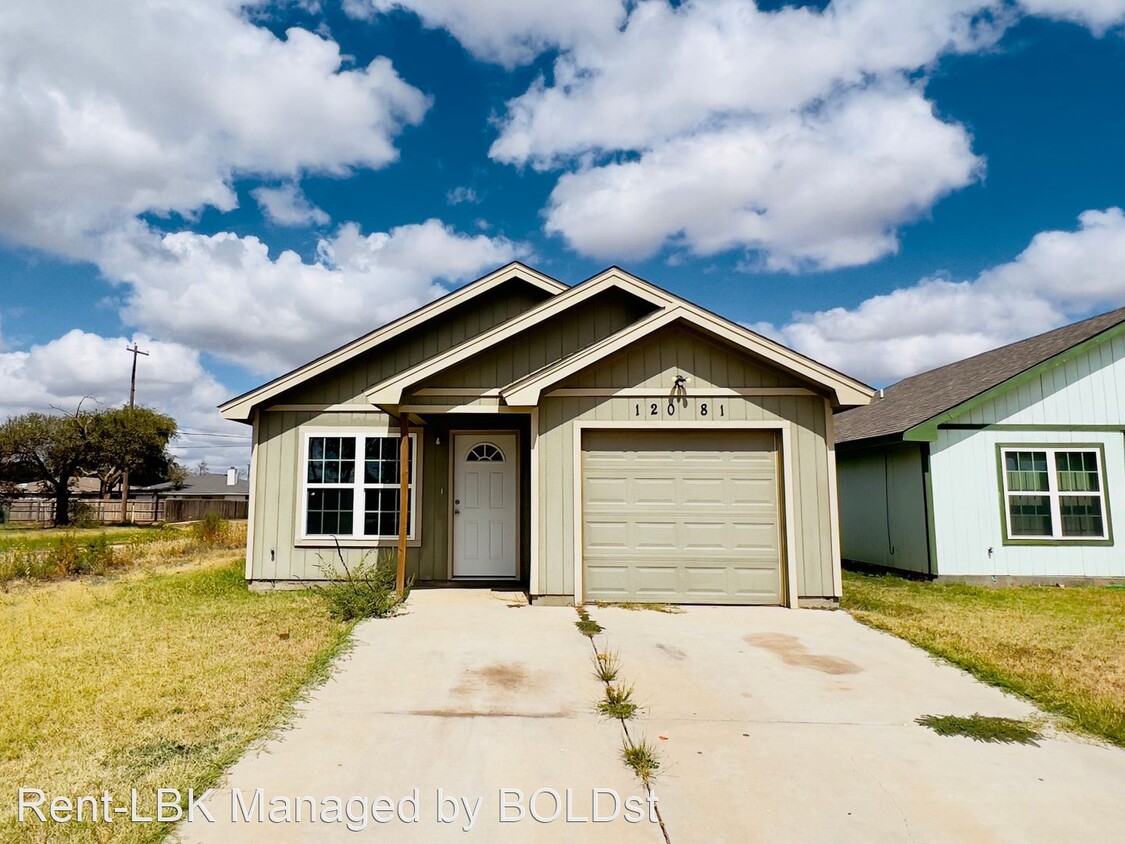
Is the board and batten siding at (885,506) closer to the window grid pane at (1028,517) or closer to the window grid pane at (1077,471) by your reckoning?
the window grid pane at (1028,517)

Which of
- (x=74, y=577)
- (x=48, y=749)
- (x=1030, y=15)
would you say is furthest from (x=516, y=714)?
(x=1030, y=15)

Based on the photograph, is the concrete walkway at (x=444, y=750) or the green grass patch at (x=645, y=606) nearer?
the concrete walkway at (x=444, y=750)

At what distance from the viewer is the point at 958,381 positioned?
13.3 metres

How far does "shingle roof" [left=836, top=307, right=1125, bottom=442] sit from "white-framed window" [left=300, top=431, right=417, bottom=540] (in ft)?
27.9

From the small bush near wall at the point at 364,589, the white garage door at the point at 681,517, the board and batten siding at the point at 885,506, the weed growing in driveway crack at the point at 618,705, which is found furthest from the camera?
the board and batten siding at the point at 885,506

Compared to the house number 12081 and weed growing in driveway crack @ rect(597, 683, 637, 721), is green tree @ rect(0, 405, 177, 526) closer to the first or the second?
the house number 12081

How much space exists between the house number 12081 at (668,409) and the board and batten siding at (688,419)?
0.03 meters

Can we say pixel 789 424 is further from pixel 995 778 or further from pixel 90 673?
pixel 90 673

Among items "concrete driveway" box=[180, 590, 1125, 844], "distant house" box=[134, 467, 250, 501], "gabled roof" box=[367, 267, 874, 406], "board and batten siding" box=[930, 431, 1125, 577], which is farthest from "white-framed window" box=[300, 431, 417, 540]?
"distant house" box=[134, 467, 250, 501]

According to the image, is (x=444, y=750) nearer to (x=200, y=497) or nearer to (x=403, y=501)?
(x=403, y=501)

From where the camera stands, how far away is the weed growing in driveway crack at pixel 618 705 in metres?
4.61

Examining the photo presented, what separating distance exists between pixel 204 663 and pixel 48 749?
1754 mm

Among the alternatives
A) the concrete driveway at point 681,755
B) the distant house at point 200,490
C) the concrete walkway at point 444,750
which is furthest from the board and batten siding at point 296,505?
the distant house at point 200,490

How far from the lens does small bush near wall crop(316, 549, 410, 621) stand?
775 cm
